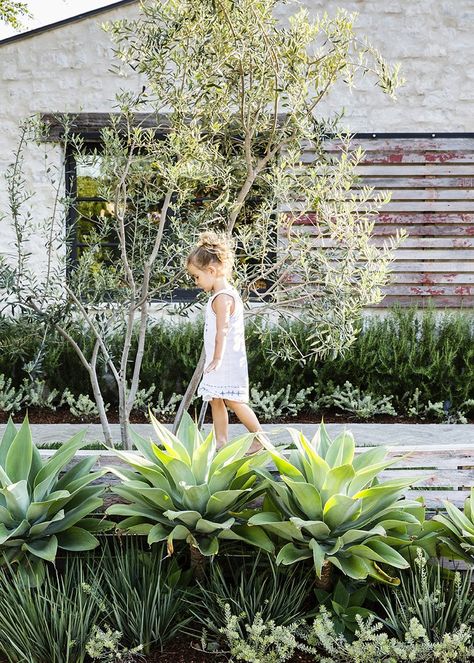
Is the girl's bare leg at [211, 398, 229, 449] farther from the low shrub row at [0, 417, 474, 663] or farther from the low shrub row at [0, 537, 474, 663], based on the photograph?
the low shrub row at [0, 537, 474, 663]

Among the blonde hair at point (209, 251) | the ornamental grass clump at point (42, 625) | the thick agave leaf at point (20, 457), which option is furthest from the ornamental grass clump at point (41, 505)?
the blonde hair at point (209, 251)

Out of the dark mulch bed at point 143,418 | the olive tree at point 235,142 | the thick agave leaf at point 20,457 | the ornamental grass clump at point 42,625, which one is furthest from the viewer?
the dark mulch bed at point 143,418

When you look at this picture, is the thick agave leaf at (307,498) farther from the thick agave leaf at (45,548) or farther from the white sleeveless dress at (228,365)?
the white sleeveless dress at (228,365)

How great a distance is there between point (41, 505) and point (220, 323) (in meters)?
1.69

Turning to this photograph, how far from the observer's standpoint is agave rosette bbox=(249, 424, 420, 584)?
2758 mm

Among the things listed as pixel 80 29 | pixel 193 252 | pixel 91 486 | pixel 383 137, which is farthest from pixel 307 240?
pixel 80 29

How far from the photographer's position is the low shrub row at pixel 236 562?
2.74 meters

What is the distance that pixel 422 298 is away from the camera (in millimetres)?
8086

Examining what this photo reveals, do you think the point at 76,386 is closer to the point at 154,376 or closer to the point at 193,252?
the point at 154,376

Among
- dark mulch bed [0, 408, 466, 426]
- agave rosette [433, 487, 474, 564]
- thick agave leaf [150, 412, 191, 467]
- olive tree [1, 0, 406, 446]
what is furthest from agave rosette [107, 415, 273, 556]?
dark mulch bed [0, 408, 466, 426]

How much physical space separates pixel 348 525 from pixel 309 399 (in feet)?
14.5

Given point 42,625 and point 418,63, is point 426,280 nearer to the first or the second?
point 418,63

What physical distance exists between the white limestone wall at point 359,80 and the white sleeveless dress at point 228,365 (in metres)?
4.11

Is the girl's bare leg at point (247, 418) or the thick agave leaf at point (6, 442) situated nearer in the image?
the thick agave leaf at point (6, 442)
